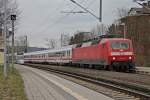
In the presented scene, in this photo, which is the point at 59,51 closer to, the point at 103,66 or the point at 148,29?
the point at 148,29

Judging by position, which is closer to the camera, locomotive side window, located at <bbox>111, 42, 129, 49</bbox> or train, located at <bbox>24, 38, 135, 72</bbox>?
train, located at <bbox>24, 38, 135, 72</bbox>

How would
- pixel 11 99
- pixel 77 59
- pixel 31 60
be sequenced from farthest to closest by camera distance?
1. pixel 31 60
2. pixel 77 59
3. pixel 11 99

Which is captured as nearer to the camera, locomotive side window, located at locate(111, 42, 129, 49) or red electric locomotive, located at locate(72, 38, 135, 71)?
red electric locomotive, located at locate(72, 38, 135, 71)

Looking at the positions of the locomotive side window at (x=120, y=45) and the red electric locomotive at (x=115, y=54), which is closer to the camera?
the red electric locomotive at (x=115, y=54)

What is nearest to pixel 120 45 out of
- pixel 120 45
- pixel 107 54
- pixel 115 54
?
pixel 120 45

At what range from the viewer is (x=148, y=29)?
289 feet

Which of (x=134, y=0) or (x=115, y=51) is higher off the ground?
(x=134, y=0)

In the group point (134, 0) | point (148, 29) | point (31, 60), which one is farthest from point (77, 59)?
point (31, 60)

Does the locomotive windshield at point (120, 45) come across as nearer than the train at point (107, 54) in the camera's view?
No

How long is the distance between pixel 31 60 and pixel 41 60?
15.4 meters

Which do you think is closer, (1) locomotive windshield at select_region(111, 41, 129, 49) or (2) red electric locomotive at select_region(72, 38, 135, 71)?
(2) red electric locomotive at select_region(72, 38, 135, 71)

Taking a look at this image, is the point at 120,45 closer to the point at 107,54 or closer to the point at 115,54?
the point at 115,54

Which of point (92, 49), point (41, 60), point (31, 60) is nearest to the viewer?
point (92, 49)

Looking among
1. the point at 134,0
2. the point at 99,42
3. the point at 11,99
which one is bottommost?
the point at 11,99
